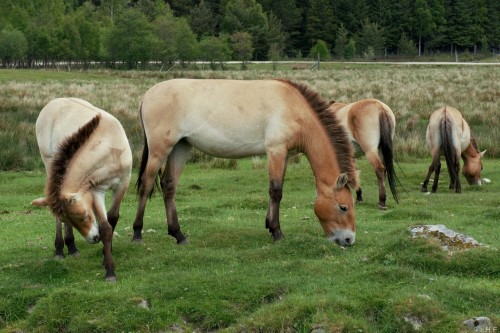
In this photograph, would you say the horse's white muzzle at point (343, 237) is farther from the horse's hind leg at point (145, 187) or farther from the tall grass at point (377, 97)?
the tall grass at point (377, 97)

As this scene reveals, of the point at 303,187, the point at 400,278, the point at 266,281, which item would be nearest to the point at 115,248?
the point at 266,281

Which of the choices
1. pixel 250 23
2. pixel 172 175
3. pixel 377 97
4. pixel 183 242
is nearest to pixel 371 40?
pixel 250 23

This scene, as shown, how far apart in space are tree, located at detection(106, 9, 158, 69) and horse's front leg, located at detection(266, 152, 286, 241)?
2402 inches

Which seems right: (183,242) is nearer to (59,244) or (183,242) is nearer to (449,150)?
(59,244)

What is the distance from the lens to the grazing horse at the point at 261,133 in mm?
9078

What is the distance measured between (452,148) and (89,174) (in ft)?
31.0

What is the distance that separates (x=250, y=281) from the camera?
7453mm

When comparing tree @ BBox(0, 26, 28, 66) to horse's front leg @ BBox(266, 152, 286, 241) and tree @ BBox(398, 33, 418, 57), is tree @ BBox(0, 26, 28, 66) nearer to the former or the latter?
tree @ BBox(398, 33, 418, 57)

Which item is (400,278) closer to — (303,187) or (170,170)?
(170,170)

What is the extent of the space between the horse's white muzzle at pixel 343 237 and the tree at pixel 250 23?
86103 millimetres

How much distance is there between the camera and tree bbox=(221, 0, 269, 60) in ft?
309

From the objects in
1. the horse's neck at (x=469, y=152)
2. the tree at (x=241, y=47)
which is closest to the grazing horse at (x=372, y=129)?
the horse's neck at (x=469, y=152)

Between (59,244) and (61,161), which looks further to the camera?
(59,244)

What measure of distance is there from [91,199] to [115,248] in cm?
140
